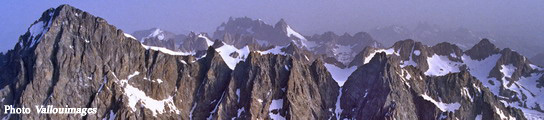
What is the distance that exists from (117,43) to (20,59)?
29.5m

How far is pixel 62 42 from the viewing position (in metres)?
140

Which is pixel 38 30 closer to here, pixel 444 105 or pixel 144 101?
pixel 144 101

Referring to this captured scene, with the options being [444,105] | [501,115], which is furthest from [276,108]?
[501,115]

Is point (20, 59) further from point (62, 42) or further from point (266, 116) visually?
point (266, 116)

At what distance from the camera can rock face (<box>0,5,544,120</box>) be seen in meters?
138

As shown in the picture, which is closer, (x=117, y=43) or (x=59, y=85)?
(x=59, y=85)

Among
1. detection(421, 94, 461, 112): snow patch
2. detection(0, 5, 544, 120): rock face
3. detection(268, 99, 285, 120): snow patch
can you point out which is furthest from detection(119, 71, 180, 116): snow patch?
detection(421, 94, 461, 112): snow patch

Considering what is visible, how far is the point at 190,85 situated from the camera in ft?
519

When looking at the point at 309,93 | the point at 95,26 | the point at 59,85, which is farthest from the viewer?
the point at 309,93

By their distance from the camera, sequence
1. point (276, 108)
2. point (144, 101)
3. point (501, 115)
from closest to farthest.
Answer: point (144, 101)
point (276, 108)
point (501, 115)

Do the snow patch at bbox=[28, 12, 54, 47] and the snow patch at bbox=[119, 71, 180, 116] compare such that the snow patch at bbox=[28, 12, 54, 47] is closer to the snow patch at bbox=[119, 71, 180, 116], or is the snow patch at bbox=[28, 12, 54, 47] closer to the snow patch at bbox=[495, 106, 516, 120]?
the snow patch at bbox=[119, 71, 180, 116]

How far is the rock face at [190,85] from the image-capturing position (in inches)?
5418

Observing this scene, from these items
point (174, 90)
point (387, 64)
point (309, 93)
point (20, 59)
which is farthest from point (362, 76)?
point (20, 59)

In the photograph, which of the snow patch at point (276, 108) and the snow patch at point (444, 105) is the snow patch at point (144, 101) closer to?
the snow patch at point (276, 108)
